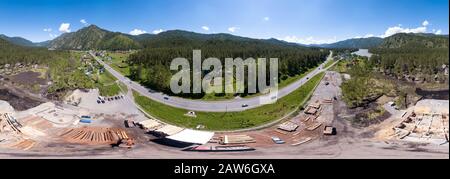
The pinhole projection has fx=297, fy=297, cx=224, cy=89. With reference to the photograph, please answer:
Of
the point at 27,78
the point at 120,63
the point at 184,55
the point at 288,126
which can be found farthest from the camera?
the point at 27,78

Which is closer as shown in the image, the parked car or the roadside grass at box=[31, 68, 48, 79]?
the parked car

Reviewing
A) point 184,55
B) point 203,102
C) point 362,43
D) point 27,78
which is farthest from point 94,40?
point 362,43

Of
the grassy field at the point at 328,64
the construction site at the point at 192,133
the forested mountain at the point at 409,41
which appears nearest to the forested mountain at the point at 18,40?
the construction site at the point at 192,133

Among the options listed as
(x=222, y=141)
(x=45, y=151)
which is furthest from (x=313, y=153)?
(x=45, y=151)

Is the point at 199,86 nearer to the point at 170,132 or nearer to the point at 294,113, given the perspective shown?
the point at 170,132

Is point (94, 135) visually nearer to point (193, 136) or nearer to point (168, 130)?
point (168, 130)

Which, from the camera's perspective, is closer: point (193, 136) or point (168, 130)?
point (193, 136)

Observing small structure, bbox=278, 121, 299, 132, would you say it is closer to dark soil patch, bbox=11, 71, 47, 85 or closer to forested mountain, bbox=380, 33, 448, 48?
forested mountain, bbox=380, 33, 448, 48

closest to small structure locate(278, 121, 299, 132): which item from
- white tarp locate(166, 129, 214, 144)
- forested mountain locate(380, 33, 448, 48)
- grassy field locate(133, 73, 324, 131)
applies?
grassy field locate(133, 73, 324, 131)
